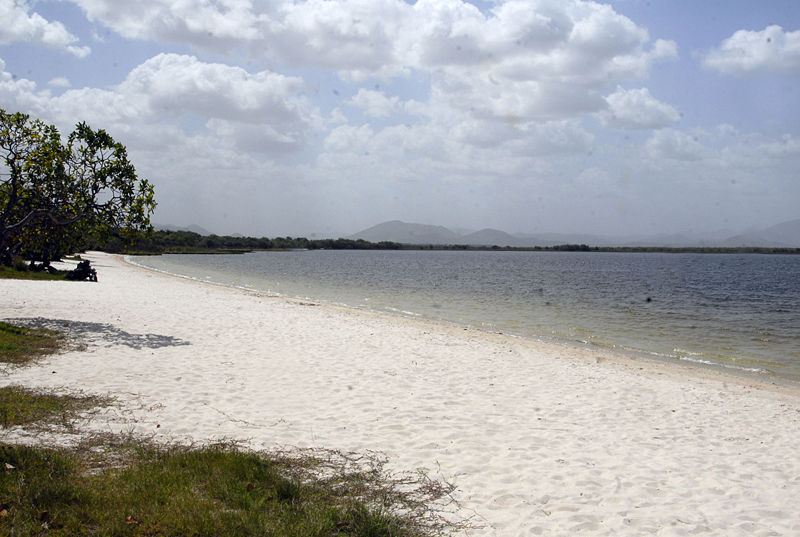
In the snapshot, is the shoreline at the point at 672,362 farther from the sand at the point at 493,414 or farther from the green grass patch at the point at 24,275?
the green grass patch at the point at 24,275

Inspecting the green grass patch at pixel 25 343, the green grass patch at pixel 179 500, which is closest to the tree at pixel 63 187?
the green grass patch at pixel 25 343

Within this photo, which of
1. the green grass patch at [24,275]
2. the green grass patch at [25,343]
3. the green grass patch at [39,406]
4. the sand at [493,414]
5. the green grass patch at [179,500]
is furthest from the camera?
the green grass patch at [24,275]

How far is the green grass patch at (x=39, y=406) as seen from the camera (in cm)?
747

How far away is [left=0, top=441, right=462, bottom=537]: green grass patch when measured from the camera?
464cm

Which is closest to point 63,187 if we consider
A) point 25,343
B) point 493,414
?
point 25,343

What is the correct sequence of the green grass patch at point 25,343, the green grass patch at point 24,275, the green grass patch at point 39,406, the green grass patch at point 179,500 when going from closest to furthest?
the green grass patch at point 179,500
the green grass patch at point 39,406
the green grass patch at point 25,343
the green grass patch at point 24,275

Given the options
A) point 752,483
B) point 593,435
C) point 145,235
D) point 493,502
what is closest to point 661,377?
point 593,435

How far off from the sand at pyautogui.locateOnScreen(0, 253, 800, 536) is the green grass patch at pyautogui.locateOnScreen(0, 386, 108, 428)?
495mm

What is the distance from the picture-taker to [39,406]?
816cm

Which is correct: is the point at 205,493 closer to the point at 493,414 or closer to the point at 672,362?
the point at 493,414

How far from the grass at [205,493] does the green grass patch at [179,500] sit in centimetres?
1

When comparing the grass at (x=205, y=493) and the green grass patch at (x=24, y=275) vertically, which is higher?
the green grass patch at (x=24, y=275)

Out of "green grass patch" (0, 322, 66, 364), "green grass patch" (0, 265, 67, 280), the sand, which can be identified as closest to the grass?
the sand

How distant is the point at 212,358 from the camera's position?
13.5 meters
